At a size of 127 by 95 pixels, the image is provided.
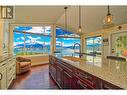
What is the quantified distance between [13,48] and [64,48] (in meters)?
3.29

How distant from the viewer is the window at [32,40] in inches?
376

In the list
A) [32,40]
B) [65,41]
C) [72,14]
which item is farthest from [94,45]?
[32,40]

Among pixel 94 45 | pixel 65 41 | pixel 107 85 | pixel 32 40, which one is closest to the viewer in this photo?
pixel 107 85

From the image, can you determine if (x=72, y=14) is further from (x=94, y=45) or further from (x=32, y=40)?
(x=32, y=40)

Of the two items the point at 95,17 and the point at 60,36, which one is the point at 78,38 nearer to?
the point at 60,36

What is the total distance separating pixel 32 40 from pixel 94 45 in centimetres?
381

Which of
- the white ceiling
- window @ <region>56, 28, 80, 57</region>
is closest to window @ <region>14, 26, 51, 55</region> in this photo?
window @ <region>56, 28, 80, 57</region>

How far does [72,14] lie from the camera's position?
8.62 meters

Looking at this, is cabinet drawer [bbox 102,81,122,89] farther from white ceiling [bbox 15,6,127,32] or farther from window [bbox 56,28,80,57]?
window [bbox 56,28,80,57]

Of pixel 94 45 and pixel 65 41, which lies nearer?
pixel 94 45

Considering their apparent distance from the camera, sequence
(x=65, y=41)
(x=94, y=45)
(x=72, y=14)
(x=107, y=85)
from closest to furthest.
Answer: (x=107, y=85), (x=72, y=14), (x=94, y=45), (x=65, y=41)

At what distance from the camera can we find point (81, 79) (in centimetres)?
244

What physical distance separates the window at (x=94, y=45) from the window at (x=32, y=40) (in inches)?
106
